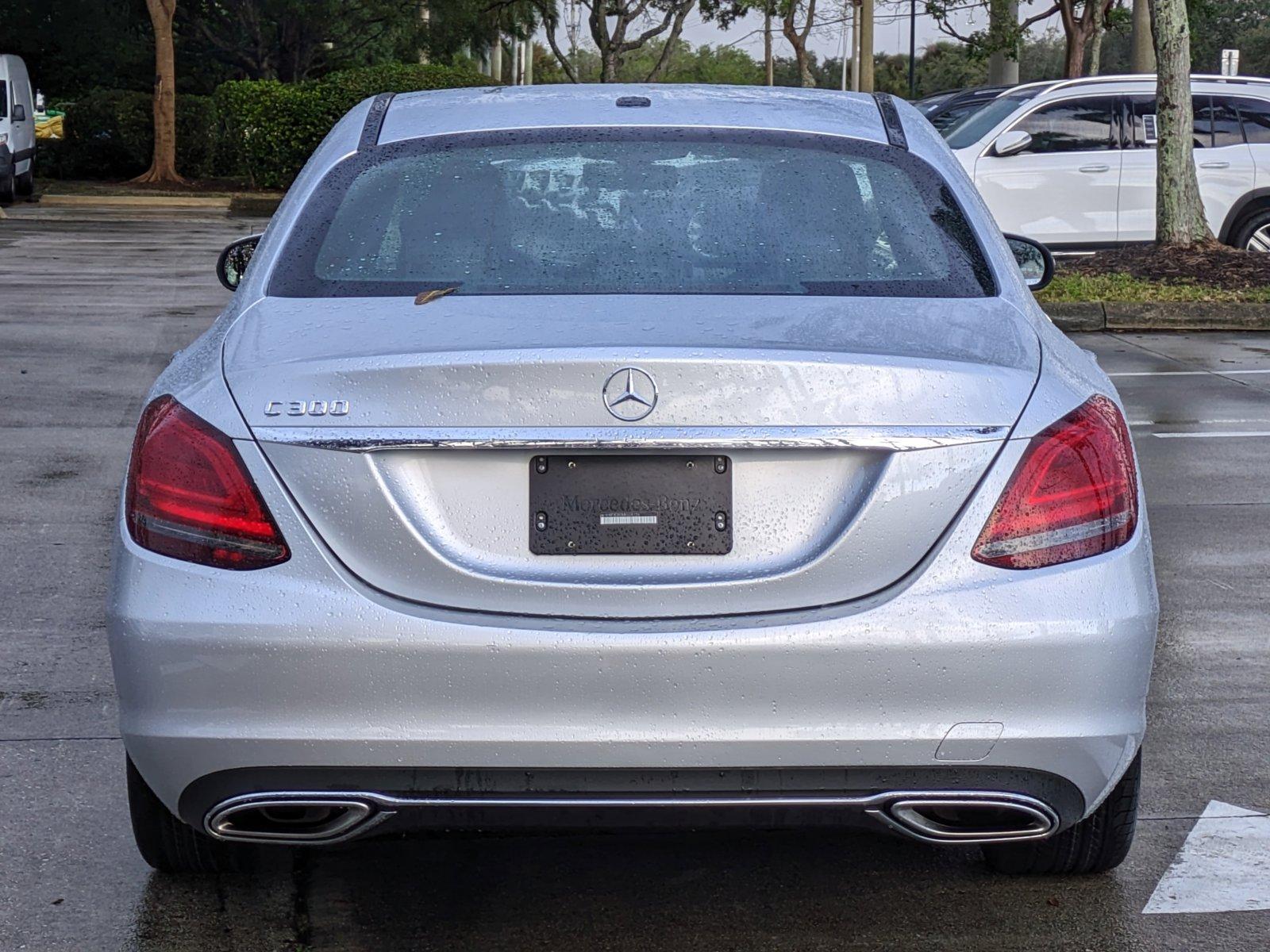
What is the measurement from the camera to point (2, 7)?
38062 mm

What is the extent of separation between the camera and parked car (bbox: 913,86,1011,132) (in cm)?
1741

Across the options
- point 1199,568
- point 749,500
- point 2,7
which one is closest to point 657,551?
point 749,500

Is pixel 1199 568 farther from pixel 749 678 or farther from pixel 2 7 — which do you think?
pixel 2 7

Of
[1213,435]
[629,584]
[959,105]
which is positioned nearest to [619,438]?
[629,584]

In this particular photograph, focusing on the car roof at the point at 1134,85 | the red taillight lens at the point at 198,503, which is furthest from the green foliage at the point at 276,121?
the red taillight lens at the point at 198,503

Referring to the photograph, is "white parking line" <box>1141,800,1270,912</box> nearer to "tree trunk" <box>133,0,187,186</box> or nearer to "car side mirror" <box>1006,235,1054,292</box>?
"car side mirror" <box>1006,235,1054,292</box>

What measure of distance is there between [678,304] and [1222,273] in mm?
12913

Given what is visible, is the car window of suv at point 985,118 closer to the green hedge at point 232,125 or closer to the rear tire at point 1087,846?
the rear tire at point 1087,846

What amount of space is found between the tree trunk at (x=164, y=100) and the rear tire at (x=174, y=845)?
29600 mm

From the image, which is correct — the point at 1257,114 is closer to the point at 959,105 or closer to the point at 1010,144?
the point at 1010,144

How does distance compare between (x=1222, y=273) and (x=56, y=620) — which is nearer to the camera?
(x=56, y=620)

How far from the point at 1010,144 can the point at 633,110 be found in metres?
12.4

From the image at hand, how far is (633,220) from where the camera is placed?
3.72 m

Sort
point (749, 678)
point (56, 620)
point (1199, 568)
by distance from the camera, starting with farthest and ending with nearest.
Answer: point (1199, 568), point (56, 620), point (749, 678)
